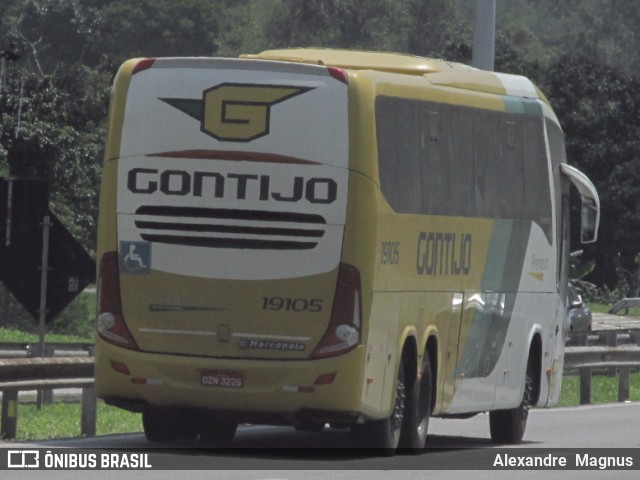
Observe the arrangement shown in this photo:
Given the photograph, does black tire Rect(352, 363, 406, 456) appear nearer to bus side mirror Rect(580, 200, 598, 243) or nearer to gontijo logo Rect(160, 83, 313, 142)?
gontijo logo Rect(160, 83, 313, 142)

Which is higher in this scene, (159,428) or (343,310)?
(343,310)

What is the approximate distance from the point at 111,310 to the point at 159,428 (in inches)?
53.8

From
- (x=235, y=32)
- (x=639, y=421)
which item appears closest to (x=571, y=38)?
(x=235, y=32)

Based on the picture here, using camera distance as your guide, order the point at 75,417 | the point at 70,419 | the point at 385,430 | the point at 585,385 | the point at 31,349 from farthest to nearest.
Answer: the point at 31,349 → the point at 585,385 → the point at 75,417 → the point at 70,419 → the point at 385,430

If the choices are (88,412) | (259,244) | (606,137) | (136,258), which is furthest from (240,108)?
(606,137)

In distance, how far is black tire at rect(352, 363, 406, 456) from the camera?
14.8 metres

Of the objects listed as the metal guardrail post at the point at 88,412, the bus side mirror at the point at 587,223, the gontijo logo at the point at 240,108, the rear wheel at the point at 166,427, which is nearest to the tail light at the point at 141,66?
the gontijo logo at the point at 240,108

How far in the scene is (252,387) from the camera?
557 inches

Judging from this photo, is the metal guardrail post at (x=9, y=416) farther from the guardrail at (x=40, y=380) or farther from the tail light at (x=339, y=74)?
the tail light at (x=339, y=74)

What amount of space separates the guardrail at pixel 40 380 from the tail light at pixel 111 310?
54.4 inches

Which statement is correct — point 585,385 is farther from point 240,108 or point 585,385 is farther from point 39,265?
point 240,108

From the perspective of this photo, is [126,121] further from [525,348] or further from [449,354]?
[525,348]

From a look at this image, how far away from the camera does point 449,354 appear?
643 inches

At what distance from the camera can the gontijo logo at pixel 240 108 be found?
14.3 metres
